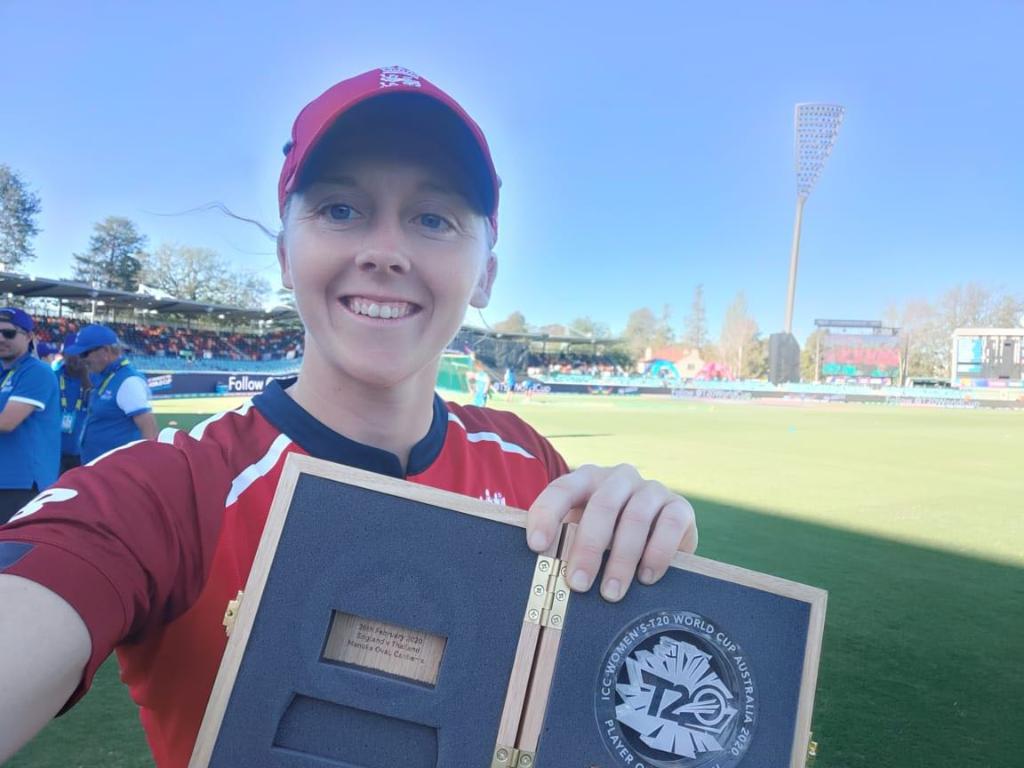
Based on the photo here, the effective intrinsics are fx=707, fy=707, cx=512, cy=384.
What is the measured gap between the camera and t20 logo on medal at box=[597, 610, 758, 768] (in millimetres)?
968

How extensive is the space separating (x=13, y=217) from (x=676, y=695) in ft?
165

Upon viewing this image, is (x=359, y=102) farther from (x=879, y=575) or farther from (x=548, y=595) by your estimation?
(x=879, y=575)

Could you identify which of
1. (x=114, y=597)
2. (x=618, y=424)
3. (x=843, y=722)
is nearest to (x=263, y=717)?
(x=114, y=597)

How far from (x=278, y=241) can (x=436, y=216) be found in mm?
464

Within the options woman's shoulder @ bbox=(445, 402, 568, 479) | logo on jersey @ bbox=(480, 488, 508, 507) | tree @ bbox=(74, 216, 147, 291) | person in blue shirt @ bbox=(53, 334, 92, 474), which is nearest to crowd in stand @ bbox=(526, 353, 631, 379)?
tree @ bbox=(74, 216, 147, 291)

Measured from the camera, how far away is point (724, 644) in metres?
1.00

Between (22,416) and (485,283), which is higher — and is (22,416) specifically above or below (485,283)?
below

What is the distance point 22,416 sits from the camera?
4.38 meters

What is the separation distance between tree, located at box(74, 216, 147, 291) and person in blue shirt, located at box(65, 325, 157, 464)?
1974 inches

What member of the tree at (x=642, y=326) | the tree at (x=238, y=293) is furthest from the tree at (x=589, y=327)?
the tree at (x=238, y=293)

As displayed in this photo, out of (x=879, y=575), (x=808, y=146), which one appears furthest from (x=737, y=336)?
(x=879, y=575)

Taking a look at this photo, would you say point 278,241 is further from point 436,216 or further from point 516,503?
point 516,503

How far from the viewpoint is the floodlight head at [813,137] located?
49531mm

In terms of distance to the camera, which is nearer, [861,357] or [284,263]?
[284,263]
